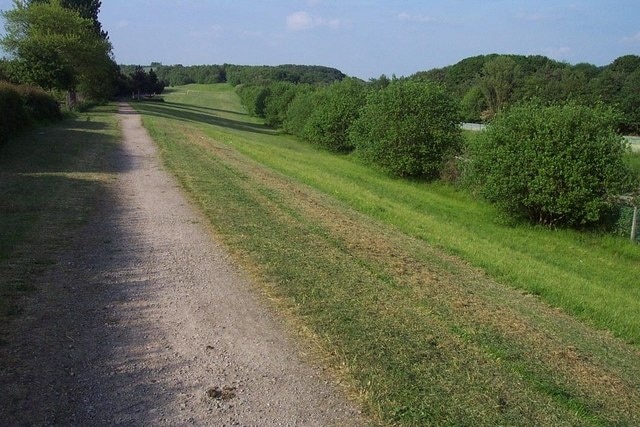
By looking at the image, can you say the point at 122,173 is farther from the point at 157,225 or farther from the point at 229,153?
the point at 229,153

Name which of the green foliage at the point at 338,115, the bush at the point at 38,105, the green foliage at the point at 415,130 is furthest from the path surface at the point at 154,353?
the green foliage at the point at 338,115

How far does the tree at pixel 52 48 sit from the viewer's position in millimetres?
37156

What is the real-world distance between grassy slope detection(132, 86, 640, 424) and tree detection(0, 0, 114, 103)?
96.9ft

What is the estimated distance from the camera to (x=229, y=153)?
21172mm

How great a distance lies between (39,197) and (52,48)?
3367cm

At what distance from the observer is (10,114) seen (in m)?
19.7

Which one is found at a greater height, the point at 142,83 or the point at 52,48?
the point at 52,48

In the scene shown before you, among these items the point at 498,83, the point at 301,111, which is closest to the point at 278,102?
the point at 301,111

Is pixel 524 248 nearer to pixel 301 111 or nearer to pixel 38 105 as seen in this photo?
pixel 38 105

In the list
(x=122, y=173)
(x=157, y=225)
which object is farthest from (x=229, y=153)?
(x=157, y=225)

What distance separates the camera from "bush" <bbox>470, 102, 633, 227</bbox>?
15.0 m

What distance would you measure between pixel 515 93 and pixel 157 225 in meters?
69.1

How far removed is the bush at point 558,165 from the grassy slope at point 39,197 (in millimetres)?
10780

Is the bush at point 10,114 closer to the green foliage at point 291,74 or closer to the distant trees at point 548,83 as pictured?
the distant trees at point 548,83
